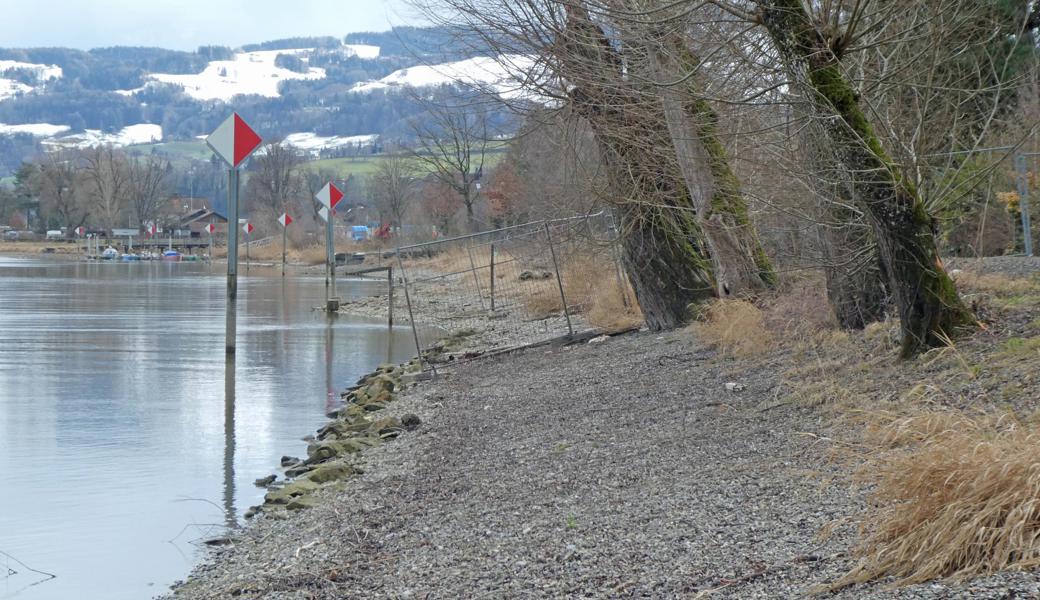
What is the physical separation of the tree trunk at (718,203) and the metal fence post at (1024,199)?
433 centimetres

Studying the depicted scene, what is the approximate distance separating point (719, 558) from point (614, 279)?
608 inches

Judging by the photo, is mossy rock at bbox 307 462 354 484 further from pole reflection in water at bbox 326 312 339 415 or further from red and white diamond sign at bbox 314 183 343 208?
red and white diamond sign at bbox 314 183 343 208

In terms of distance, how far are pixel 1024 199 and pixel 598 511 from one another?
12.7 m

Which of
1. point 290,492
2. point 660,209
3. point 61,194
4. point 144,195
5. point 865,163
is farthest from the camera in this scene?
point 61,194

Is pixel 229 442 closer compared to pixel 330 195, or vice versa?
pixel 229 442

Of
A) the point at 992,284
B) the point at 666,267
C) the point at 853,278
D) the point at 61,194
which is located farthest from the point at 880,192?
the point at 61,194

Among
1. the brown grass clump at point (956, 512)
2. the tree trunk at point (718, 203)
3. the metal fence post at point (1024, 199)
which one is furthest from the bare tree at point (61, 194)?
the brown grass clump at point (956, 512)

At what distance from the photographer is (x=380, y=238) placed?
97.4m

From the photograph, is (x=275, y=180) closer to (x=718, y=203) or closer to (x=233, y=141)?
(x=233, y=141)

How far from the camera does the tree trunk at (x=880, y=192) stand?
9344 mm

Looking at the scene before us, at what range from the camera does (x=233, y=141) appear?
19.7m

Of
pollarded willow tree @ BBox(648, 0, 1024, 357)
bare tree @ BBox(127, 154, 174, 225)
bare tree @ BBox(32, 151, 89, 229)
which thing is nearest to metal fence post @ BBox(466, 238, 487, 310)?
pollarded willow tree @ BBox(648, 0, 1024, 357)

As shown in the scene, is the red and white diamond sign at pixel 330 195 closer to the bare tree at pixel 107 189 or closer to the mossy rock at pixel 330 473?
the mossy rock at pixel 330 473

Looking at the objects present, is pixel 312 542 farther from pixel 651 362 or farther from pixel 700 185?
pixel 700 185
